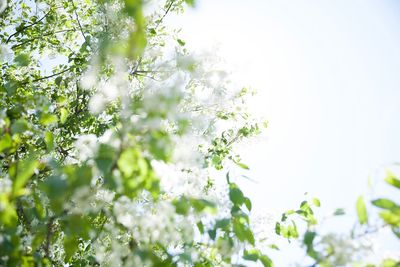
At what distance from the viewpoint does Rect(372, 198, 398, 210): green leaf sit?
4.41 ft

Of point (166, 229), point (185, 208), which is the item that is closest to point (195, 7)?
point (185, 208)

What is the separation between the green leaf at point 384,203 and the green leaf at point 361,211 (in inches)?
2.3

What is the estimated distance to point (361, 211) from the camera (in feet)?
4.39

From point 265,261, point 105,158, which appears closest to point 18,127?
point 105,158

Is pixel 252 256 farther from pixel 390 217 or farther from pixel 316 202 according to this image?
pixel 390 217

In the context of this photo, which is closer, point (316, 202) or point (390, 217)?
point (390, 217)

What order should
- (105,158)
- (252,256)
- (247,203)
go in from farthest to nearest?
(247,203), (252,256), (105,158)

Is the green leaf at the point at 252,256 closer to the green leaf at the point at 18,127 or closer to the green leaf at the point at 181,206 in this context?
the green leaf at the point at 181,206

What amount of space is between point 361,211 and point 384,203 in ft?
0.32

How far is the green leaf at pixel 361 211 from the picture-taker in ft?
4.34

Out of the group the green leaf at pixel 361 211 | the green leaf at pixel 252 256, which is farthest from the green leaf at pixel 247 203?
the green leaf at pixel 361 211

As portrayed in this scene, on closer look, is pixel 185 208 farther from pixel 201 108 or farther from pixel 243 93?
pixel 243 93

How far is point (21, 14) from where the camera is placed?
648 cm

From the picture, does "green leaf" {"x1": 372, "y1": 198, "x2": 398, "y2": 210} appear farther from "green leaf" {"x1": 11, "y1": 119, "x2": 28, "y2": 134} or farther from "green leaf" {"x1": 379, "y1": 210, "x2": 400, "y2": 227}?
"green leaf" {"x1": 11, "y1": 119, "x2": 28, "y2": 134}
